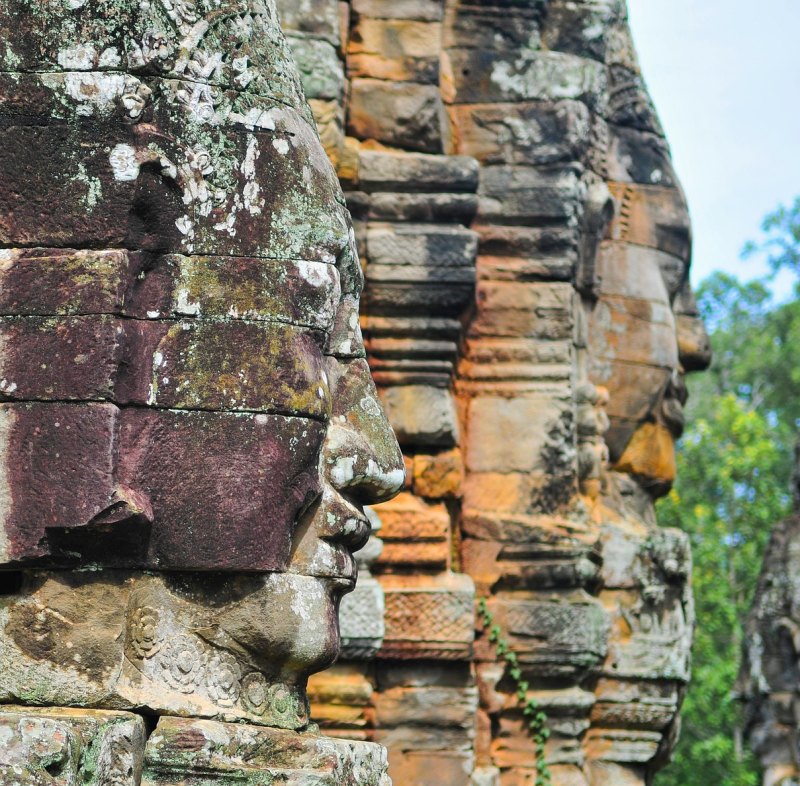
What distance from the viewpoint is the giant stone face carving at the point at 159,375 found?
13.4ft

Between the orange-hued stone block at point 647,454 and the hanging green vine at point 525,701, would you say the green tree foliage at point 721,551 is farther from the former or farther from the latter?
the hanging green vine at point 525,701

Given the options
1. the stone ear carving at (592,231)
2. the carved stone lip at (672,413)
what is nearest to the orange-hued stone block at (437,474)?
the stone ear carving at (592,231)

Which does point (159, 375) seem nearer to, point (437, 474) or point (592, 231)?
point (437, 474)

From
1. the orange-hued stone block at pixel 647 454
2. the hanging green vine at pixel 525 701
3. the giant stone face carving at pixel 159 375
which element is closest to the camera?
the giant stone face carving at pixel 159 375

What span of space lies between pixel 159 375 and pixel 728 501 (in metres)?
22.4

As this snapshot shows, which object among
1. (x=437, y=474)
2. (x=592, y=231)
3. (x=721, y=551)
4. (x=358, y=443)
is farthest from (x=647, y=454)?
(x=721, y=551)

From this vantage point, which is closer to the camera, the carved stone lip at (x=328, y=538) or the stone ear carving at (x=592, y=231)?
the carved stone lip at (x=328, y=538)

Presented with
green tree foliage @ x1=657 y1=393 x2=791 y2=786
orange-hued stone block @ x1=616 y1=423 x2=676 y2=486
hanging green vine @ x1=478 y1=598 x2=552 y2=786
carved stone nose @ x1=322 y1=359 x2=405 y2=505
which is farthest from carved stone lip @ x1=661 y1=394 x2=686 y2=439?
green tree foliage @ x1=657 y1=393 x2=791 y2=786

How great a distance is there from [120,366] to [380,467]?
773 millimetres

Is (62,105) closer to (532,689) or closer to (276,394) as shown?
(276,394)

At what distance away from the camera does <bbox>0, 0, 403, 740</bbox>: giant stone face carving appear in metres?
4.07

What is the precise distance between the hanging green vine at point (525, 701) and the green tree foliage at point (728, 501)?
42.1 feet

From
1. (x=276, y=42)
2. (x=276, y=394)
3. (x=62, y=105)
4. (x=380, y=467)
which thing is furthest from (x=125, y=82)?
(x=380, y=467)

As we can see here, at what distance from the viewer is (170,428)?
4.13m
